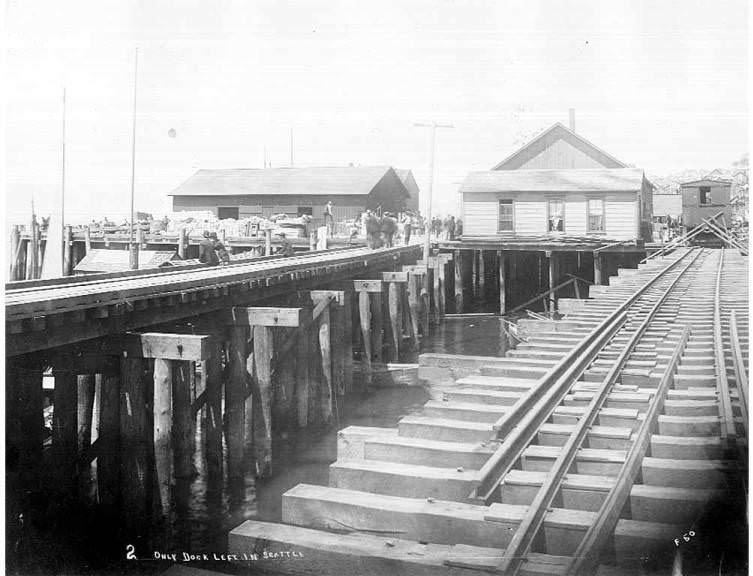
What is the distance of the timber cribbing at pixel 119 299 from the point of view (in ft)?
24.1

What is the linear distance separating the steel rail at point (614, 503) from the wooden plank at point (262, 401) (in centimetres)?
572

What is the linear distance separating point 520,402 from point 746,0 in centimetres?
350

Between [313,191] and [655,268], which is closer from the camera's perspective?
[655,268]

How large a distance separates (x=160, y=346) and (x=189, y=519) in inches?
89.6

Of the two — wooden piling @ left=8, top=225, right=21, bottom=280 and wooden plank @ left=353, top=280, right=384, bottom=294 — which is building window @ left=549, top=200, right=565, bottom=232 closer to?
wooden plank @ left=353, top=280, right=384, bottom=294

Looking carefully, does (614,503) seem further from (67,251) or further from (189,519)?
(67,251)

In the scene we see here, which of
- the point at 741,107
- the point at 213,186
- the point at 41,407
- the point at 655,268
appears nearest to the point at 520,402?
the point at 741,107

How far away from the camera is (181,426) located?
938 cm

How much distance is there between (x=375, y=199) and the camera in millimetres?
39969

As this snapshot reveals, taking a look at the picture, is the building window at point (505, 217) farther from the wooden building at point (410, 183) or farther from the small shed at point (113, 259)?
the wooden building at point (410, 183)

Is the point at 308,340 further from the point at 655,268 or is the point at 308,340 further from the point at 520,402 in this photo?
the point at 655,268

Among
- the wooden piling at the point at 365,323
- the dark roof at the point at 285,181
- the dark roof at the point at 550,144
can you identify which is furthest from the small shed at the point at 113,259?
the dark roof at the point at 550,144

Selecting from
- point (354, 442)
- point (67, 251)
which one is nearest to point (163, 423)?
point (354, 442)

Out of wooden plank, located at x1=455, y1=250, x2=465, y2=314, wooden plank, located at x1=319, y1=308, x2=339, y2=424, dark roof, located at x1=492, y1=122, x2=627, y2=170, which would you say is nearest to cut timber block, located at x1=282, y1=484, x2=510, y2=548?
wooden plank, located at x1=319, y1=308, x2=339, y2=424
